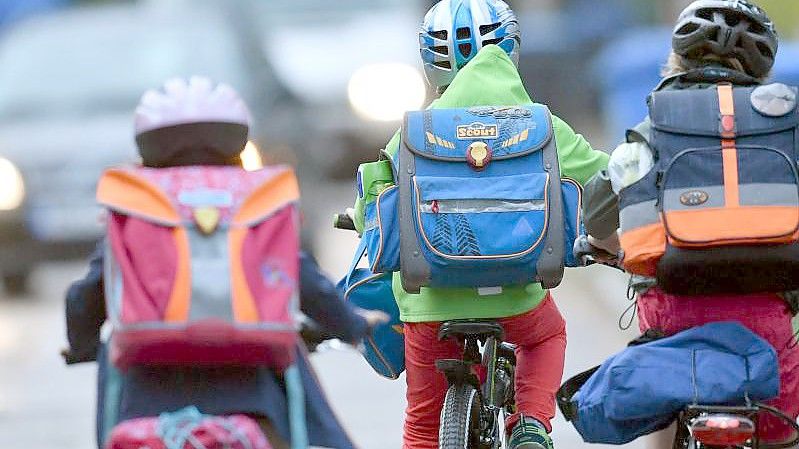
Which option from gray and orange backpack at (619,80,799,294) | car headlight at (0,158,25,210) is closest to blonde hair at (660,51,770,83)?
gray and orange backpack at (619,80,799,294)

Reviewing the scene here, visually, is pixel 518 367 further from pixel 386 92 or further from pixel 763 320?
pixel 386 92

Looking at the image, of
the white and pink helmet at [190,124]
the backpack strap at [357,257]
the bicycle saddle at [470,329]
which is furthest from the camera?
the backpack strap at [357,257]

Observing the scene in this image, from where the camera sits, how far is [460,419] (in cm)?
674

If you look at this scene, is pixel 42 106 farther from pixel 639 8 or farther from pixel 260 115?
pixel 639 8

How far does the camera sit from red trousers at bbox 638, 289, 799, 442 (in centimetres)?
592

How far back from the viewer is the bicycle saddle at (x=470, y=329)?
672cm

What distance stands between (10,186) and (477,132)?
383 inches

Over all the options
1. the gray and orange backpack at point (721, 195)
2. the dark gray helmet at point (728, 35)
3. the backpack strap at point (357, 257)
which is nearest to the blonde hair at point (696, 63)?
the dark gray helmet at point (728, 35)

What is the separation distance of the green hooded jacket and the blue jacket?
1.04 metres

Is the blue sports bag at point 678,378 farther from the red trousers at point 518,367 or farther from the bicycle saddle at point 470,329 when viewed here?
the red trousers at point 518,367

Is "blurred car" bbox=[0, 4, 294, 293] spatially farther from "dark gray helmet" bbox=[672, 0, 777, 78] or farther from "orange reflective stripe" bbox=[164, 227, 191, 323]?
"orange reflective stripe" bbox=[164, 227, 191, 323]

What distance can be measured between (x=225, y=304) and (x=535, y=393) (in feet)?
6.05

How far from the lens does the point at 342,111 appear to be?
71.7 ft

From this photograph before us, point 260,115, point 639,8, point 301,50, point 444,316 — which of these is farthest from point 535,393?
point 639,8
